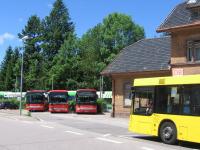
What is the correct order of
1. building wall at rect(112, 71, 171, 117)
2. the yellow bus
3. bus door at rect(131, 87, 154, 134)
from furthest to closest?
building wall at rect(112, 71, 171, 117)
bus door at rect(131, 87, 154, 134)
the yellow bus

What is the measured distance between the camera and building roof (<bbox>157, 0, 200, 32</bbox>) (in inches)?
1216

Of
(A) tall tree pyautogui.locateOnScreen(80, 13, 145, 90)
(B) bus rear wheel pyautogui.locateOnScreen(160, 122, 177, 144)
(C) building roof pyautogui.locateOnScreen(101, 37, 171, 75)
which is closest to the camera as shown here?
(B) bus rear wheel pyautogui.locateOnScreen(160, 122, 177, 144)

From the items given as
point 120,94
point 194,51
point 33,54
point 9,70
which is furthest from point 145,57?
point 9,70

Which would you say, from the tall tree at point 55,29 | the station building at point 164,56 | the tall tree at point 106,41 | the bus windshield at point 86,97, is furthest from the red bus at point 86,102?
the tall tree at point 55,29

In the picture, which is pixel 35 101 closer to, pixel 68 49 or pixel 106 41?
pixel 106 41

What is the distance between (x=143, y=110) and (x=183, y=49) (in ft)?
40.6

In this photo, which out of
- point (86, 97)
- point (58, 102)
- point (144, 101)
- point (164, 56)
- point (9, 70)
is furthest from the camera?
point (9, 70)

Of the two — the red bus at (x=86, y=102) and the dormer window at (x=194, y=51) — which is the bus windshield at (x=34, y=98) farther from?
the dormer window at (x=194, y=51)

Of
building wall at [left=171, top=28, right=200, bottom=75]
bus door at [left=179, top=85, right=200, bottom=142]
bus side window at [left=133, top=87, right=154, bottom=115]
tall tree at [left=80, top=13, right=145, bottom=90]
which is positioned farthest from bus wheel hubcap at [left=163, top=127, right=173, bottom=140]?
tall tree at [left=80, top=13, right=145, bottom=90]

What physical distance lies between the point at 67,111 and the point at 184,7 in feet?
75.0

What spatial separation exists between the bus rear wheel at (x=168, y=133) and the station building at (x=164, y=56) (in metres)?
12.2

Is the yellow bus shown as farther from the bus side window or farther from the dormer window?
the dormer window

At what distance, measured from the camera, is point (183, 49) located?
101ft

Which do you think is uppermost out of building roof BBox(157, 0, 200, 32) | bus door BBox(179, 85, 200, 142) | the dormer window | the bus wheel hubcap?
building roof BBox(157, 0, 200, 32)
